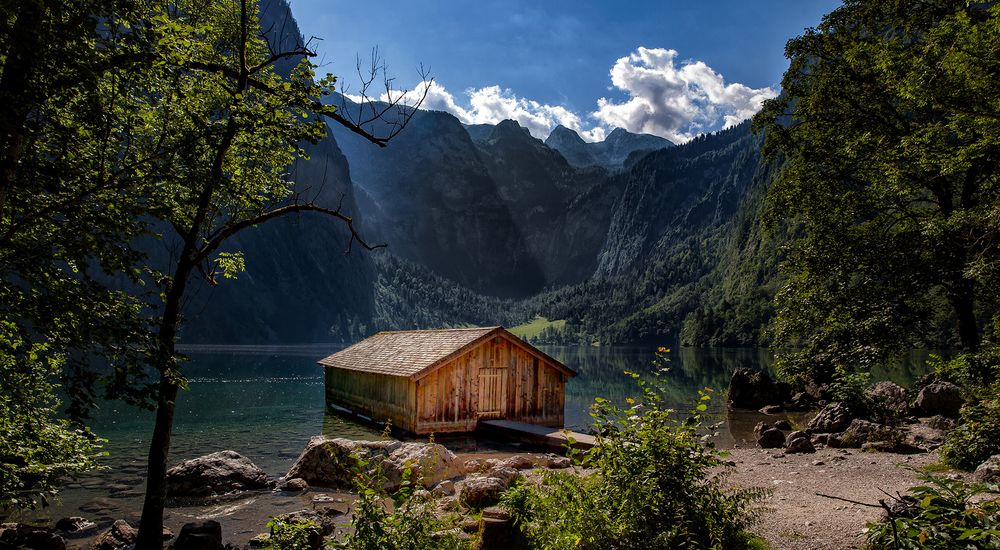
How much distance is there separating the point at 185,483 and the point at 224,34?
11.4m

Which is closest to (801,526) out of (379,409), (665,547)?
(665,547)

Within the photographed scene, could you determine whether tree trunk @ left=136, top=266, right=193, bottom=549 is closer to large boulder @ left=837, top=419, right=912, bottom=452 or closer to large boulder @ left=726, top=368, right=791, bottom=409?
large boulder @ left=837, top=419, right=912, bottom=452

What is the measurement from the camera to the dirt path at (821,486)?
784 centimetres

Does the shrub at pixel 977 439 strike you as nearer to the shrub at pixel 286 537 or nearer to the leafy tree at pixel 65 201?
the shrub at pixel 286 537

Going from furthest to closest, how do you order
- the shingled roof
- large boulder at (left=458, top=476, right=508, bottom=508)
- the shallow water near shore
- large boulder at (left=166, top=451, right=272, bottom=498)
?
the shingled roof, large boulder at (left=166, top=451, right=272, bottom=498), the shallow water near shore, large boulder at (left=458, top=476, right=508, bottom=508)

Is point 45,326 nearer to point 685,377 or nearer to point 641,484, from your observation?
point 641,484

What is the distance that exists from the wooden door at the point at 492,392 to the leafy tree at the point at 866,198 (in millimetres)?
11320

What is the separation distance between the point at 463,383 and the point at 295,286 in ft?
522

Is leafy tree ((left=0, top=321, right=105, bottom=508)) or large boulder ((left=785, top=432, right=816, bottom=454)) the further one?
large boulder ((left=785, top=432, right=816, bottom=454))

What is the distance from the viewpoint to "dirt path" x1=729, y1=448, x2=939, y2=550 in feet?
25.7

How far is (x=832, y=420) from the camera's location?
68.2 ft

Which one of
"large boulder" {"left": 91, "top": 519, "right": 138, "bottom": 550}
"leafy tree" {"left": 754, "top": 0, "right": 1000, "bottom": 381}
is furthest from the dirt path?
"large boulder" {"left": 91, "top": 519, "right": 138, "bottom": 550}

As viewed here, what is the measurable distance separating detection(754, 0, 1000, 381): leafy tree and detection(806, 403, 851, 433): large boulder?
1.66m

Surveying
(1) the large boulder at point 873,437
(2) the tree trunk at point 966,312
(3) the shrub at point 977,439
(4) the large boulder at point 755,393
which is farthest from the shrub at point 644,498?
(4) the large boulder at point 755,393
